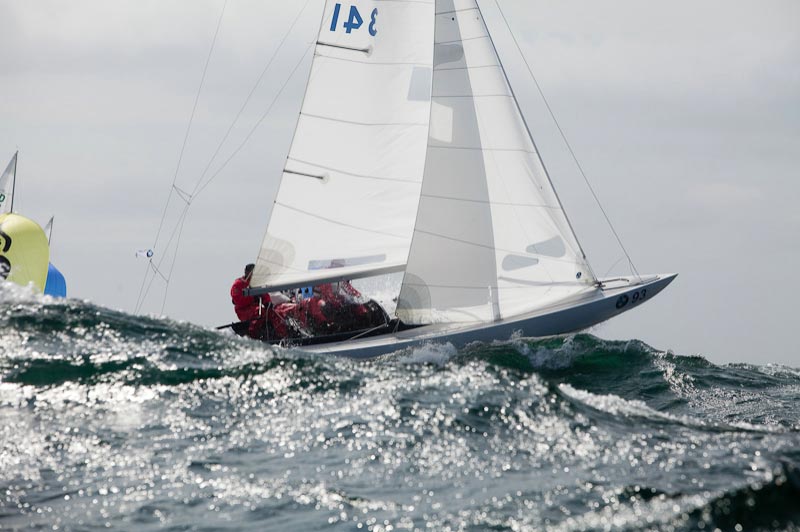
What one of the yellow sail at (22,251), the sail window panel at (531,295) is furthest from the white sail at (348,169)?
the yellow sail at (22,251)

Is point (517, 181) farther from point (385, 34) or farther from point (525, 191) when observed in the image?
point (385, 34)

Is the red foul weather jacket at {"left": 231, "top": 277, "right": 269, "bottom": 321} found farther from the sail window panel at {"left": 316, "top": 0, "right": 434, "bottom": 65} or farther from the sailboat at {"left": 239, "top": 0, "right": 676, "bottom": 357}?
the sail window panel at {"left": 316, "top": 0, "right": 434, "bottom": 65}

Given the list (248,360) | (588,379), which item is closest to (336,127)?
(588,379)

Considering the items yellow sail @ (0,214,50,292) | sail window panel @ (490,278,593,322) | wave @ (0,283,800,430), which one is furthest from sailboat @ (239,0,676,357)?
yellow sail @ (0,214,50,292)

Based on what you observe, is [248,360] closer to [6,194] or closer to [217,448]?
[217,448]

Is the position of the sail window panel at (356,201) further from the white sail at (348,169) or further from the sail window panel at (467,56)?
the sail window panel at (467,56)

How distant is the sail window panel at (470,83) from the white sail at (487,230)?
0.10m

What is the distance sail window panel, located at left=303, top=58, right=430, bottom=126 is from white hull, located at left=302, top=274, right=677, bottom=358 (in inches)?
143

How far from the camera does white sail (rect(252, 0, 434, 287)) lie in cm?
1703

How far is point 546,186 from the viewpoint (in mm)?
16859

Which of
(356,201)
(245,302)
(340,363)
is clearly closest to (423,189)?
(356,201)

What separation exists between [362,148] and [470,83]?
215 centimetres

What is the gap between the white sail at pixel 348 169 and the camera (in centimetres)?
1703

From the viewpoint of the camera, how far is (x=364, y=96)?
17094 mm
